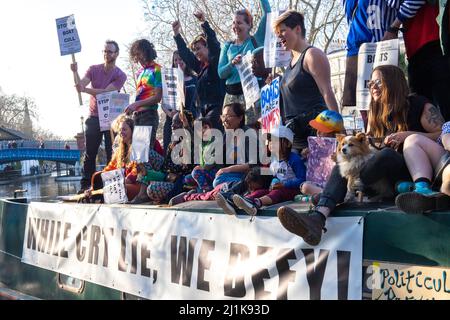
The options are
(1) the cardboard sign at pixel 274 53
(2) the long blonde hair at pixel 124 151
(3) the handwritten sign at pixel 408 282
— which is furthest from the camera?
(2) the long blonde hair at pixel 124 151

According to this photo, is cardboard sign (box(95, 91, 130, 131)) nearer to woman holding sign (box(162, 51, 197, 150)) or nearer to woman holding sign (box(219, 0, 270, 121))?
woman holding sign (box(162, 51, 197, 150))

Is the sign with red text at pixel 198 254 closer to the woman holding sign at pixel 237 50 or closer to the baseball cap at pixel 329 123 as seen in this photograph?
the baseball cap at pixel 329 123

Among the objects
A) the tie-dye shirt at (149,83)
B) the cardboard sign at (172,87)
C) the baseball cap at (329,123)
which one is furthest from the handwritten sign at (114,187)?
the baseball cap at (329,123)

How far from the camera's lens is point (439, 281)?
292cm

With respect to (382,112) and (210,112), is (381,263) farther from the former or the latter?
(210,112)

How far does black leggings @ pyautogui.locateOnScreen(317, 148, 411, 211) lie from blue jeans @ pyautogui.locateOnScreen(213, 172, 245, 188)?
1.55 meters

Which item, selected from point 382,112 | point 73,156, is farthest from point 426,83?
point 73,156

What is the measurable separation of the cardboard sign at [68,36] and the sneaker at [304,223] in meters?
5.64

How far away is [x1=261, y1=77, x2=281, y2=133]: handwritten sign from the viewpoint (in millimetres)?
4868

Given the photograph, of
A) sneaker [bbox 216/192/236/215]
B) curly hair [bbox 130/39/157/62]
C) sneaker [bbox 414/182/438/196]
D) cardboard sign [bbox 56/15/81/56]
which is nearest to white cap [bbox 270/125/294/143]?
sneaker [bbox 216/192/236/215]

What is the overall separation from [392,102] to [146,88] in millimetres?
3775

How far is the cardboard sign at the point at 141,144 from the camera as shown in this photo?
604cm

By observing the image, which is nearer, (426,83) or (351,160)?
(351,160)
